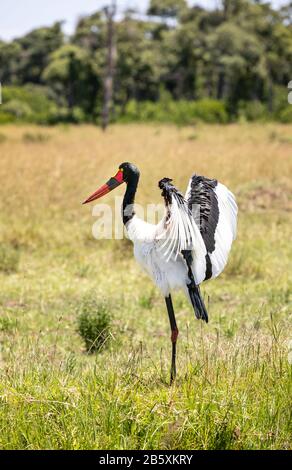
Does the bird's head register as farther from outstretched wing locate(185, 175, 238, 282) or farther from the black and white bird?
→ outstretched wing locate(185, 175, 238, 282)

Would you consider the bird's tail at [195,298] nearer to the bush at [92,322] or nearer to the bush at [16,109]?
the bush at [92,322]

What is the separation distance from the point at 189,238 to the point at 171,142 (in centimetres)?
1352

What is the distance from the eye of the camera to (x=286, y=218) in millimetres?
9906

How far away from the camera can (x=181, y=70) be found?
4091 centimetres

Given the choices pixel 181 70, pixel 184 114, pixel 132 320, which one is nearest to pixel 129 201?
pixel 132 320

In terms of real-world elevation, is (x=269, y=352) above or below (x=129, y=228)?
below

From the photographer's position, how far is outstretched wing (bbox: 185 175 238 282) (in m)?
3.96

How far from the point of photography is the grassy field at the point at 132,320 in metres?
3.26

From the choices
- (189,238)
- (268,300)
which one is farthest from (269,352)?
(268,300)

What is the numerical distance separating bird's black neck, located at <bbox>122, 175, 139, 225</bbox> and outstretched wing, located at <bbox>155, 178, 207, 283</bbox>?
0.25m

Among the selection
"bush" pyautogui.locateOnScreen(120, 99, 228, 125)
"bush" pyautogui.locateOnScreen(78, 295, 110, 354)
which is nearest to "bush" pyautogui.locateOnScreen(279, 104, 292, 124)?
"bush" pyautogui.locateOnScreen(120, 99, 228, 125)

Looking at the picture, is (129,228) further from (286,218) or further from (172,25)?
(172,25)

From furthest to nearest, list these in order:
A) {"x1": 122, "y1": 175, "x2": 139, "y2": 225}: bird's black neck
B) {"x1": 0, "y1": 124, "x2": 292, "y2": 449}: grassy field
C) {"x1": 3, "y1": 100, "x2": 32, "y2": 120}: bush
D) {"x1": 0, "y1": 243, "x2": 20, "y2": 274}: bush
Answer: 1. {"x1": 3, "y1": 100, "x2": 32, "y2": 120}: bush
2. {"x1": 0, "y1": 243, "x2": 20, "y2": 274}: bush
3. {"x1": 122, "y1": 175, "x2": 139, "y2": 225}: bird's black neck
4. {"x1": 0, "y1": 124, "x2": 292, "y2": 449}: grassy field
